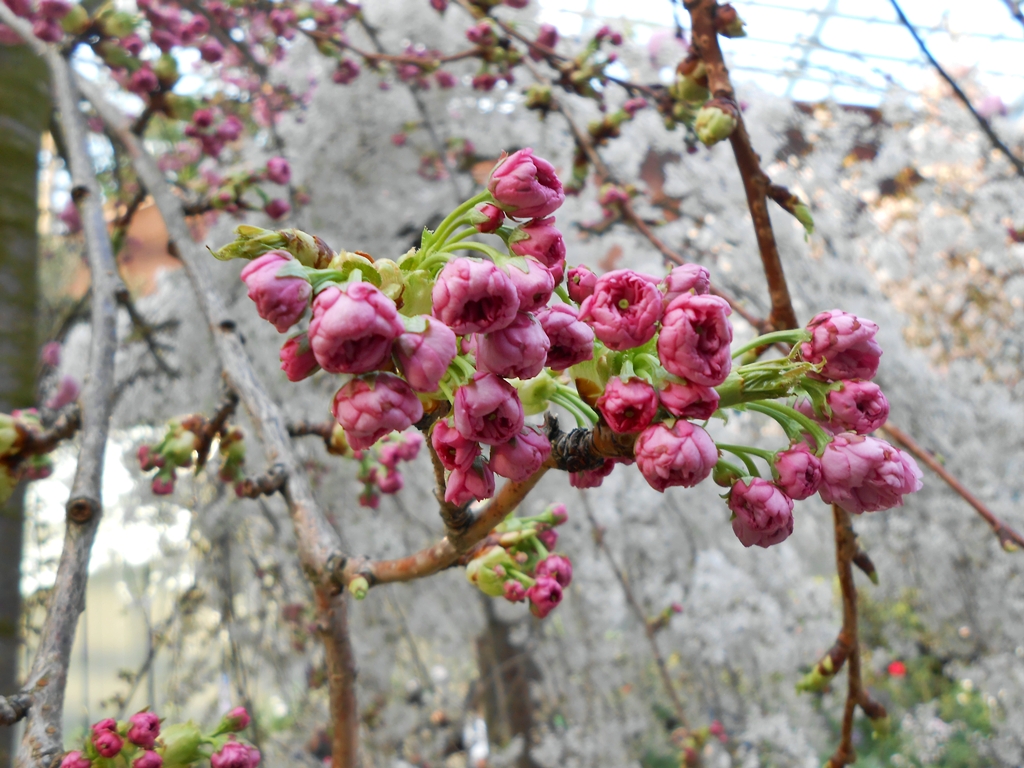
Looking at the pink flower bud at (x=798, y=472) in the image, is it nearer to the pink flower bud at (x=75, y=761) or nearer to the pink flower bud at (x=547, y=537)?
the pink flower bud at (x=547, y=537)

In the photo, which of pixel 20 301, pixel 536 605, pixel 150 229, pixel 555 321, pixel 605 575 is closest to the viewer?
pixel 555 321

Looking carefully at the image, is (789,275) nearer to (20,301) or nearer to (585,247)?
(585,247)

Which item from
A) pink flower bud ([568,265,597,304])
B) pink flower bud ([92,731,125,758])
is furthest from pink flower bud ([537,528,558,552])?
pink flower bud ([92,731,125,758])

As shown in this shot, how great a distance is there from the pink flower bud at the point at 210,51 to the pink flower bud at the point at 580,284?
162 cm

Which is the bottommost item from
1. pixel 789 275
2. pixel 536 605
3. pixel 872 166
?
pixel 872 166

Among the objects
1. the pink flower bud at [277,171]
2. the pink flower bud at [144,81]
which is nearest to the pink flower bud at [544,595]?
the pink flower bud at [277,171]

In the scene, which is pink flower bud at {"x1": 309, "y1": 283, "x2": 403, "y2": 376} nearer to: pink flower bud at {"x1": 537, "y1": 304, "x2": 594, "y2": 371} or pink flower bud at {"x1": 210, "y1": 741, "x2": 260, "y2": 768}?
pink flower bud at {"x1": 537, "y1": 304, "x2": 594, "y2": 371}

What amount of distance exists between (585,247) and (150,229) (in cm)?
501

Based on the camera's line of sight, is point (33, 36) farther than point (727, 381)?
Yes

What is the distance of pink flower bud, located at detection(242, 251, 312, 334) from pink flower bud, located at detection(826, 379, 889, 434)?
349 millimetres

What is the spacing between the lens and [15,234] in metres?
1.75

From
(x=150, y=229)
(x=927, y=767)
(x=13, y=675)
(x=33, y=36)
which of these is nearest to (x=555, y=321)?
(x=13, y=675)

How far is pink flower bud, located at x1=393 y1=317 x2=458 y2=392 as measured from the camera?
1.23ft

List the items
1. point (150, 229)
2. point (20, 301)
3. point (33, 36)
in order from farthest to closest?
point (150, 229) < point (20, 301) < point (33, 36)
